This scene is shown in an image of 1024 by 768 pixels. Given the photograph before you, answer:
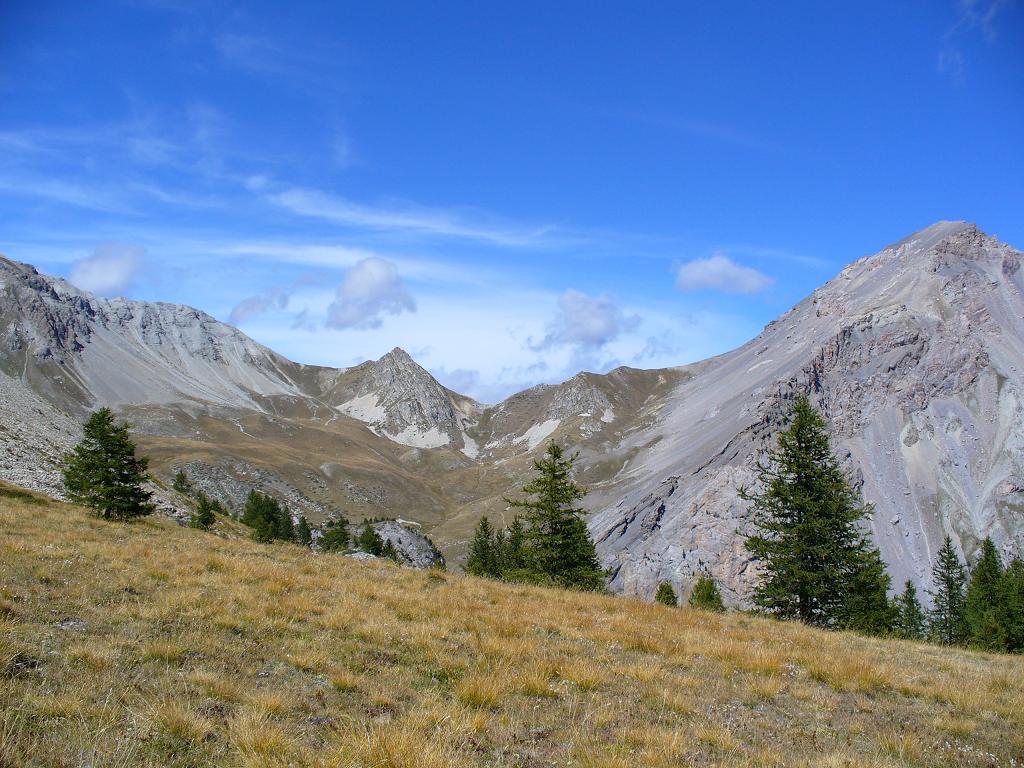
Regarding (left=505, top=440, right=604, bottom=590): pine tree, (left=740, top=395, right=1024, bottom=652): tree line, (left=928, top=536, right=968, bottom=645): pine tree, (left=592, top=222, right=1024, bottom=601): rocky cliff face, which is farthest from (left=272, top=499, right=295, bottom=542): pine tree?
(left=928, top=536, right=968, bottom=645): pine tree

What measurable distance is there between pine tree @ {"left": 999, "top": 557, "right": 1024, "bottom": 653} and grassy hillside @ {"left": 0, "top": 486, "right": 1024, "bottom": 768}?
62.8m

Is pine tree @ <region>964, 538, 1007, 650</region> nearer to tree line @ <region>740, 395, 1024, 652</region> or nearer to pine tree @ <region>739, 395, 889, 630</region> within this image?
tree line @ <region>740, 395, 1024, 652</region>

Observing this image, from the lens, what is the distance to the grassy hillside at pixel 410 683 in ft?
19.4

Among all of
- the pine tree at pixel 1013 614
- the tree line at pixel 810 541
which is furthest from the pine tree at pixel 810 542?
the pine tree at pixel 1013 614

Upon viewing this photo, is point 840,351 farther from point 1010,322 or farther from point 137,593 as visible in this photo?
point 137,593

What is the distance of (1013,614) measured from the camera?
61.4m

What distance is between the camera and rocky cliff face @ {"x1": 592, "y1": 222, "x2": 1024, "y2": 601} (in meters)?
136

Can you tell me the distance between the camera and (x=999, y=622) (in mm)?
60938

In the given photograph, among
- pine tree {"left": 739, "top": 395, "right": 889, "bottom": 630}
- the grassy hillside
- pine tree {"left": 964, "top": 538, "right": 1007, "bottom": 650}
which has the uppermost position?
pine tree {"left": 739, "top": 395, "right": 889, "bottom": 630}

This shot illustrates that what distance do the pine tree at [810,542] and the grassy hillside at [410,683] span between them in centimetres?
1132

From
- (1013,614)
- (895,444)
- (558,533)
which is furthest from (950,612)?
(895,444)

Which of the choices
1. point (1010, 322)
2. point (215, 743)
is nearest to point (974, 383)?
point (1010, 322)

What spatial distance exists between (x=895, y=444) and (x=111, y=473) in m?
179

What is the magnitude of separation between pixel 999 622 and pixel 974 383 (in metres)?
134
